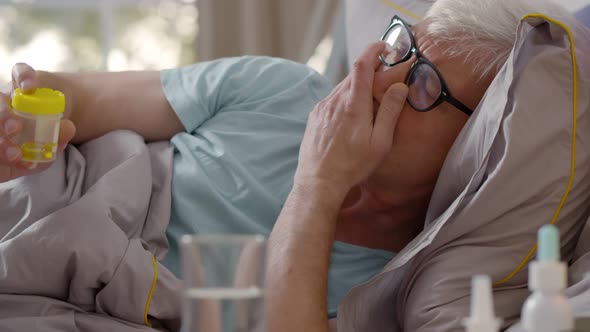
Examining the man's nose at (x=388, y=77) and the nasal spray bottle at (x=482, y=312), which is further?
the man's nose at (x=388, y=77)

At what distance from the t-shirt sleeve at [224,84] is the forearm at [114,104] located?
0.03 metres

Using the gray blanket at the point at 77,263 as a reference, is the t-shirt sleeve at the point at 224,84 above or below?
above

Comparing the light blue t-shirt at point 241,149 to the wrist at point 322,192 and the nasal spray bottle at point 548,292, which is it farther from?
the nasal spray bottle at point 548,292

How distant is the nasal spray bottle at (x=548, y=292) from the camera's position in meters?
0.64

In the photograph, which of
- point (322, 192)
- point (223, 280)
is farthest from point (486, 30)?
point (223, 280)

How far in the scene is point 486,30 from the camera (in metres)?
1.37

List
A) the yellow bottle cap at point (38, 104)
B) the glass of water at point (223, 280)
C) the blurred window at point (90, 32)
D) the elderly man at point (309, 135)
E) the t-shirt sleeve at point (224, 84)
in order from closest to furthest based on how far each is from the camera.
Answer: the glass of water at point (223, 280) → the yellow bottle cap at point (38, 104) → the elderly man at point (309, 135) → the t-shirt sleeve at point (224, 84) → the blurred window at point (90, 32)

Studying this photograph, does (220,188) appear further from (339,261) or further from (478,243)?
(478,243)

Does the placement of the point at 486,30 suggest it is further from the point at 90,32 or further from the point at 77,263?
the point at 90,32

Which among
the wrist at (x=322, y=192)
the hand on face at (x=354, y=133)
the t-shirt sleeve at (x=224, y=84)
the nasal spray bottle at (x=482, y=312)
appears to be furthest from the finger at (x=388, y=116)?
the nasal spray bottle at (x=482, y=312)

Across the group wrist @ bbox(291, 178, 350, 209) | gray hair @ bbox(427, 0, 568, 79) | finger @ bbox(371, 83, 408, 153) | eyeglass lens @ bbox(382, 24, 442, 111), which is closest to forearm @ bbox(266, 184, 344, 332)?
wrist @ bbox(291, 178, 350, 209)

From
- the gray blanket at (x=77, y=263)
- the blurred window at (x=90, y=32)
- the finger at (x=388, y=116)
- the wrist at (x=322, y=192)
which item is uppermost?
the finger at (x=388, y=116)

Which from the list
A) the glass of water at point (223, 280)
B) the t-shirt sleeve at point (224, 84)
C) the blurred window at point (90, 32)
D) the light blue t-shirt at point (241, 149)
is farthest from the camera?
the blurred window at point (90, 32)

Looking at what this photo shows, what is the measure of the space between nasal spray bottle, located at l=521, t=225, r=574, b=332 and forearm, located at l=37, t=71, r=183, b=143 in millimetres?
1123
